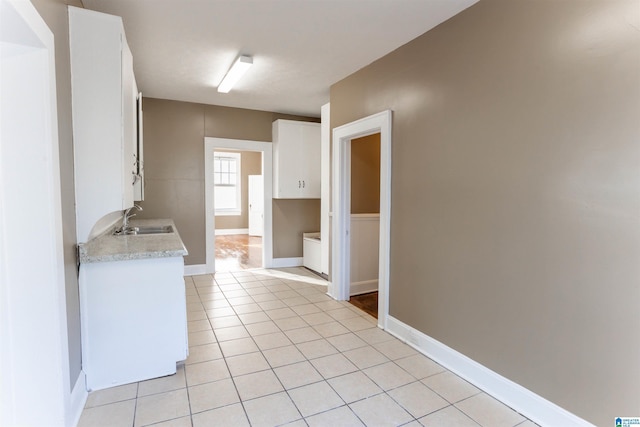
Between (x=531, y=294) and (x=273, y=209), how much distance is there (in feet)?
14.0

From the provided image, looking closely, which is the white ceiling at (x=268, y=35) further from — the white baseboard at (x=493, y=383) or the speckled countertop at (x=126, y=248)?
the white baseboard at (x=493, y=383)

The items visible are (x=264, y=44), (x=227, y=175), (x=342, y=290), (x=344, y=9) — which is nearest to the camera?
(x=344, y=9)

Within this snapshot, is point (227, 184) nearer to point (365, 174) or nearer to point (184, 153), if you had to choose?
point (184, 153)

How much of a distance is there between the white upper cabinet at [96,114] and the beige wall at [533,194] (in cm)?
222

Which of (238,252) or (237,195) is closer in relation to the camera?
(238,252)

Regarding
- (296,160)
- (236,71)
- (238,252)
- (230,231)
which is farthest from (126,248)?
(230,231)

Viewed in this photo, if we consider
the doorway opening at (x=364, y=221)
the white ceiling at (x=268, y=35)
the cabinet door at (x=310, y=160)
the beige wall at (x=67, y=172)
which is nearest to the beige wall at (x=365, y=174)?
the doorway opening at (x=364, y=221)

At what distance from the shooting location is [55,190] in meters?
1.65

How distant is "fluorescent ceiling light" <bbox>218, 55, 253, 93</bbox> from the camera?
10.6ft

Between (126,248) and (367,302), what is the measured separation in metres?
2.68

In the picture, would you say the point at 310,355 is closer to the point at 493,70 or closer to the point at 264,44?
the point at 493,70

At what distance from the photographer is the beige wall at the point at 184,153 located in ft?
15.8

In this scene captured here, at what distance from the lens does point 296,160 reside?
5.47 meters

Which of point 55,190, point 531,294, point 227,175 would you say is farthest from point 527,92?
point 227,175
